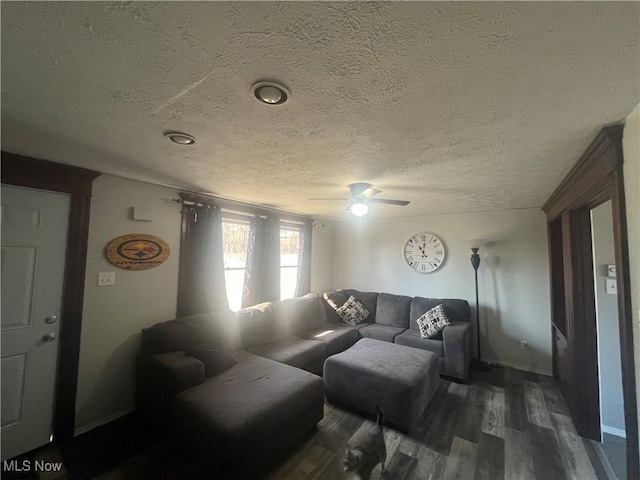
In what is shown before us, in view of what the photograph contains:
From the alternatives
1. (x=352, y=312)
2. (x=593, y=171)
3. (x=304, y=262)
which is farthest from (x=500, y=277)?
(x=304, y=262)

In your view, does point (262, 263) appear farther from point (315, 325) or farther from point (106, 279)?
point (106, 279)

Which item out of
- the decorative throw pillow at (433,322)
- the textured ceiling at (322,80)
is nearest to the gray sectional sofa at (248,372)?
the decorative throw pillow at (433,322)

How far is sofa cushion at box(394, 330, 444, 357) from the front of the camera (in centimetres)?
334

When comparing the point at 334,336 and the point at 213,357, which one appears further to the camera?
the point at 334,336

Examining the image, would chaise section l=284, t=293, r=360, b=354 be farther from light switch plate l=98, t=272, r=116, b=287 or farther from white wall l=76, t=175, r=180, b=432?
light switch plate l=98, t=272, r=116, b=287

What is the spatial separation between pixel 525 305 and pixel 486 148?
3.06 metres

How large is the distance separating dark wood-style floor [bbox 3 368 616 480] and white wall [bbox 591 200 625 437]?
337mm

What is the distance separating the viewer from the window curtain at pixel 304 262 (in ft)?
14.9

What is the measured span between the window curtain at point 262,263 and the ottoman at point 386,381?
1.48 meters

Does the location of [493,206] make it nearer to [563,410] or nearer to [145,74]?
[563,410]

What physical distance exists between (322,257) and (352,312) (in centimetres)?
134

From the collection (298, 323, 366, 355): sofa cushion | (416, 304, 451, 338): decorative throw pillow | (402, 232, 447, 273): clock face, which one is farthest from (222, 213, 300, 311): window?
(402, 232, 447, 273): clock face

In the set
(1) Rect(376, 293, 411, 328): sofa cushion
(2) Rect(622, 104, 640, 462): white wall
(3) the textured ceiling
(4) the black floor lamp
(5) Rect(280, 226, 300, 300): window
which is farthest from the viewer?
(5) Rect(280, 226, 300, 300): window

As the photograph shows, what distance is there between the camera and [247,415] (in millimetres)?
1763
